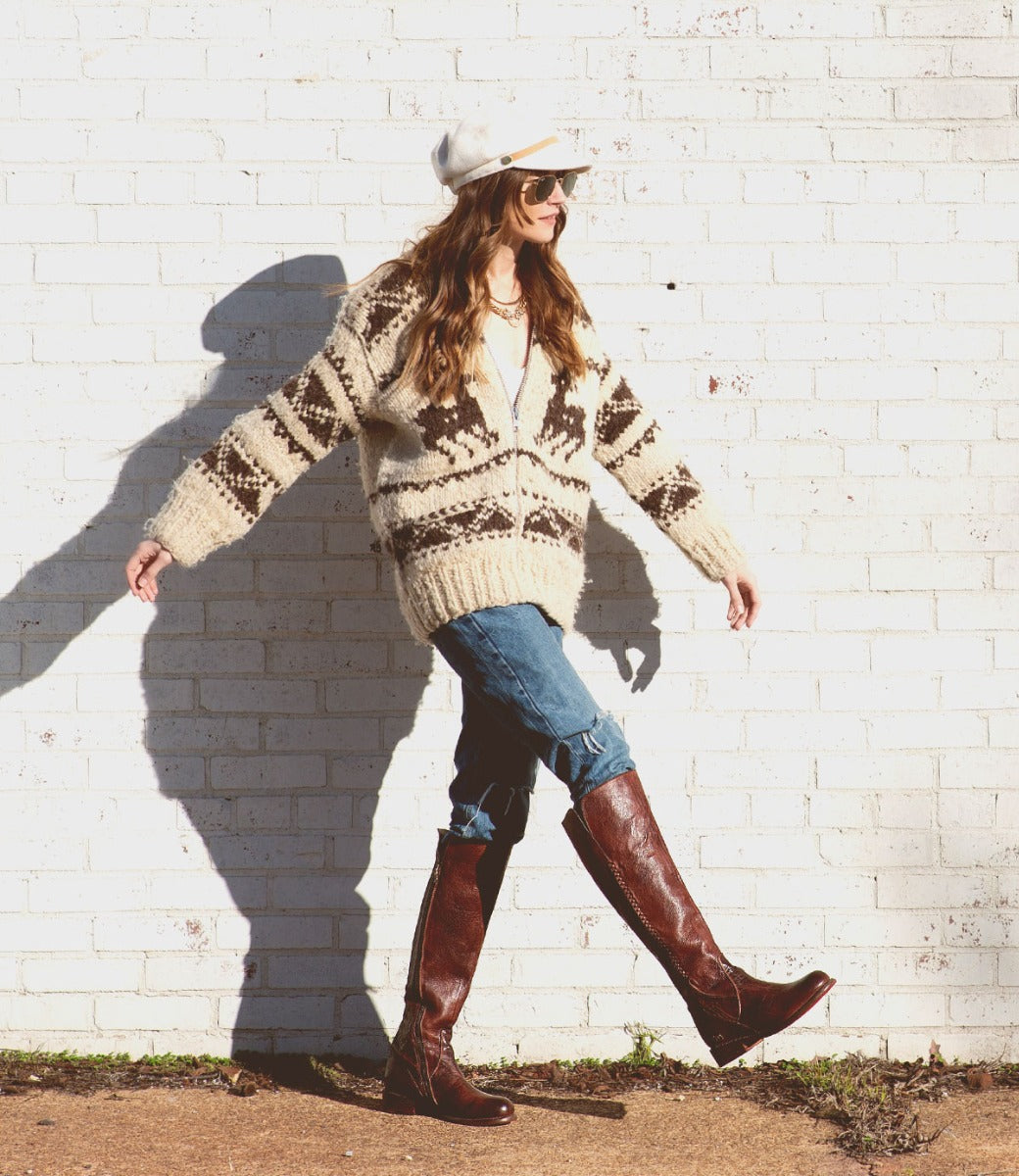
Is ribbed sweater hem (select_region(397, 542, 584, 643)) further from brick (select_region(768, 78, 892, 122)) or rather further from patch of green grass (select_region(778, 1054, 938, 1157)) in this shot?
brick (select_region(768, 78, 892, 122))

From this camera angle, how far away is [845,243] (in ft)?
10.9

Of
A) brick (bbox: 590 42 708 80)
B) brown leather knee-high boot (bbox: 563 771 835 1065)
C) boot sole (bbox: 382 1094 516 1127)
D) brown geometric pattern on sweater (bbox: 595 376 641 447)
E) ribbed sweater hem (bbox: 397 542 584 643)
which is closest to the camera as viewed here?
brown leather knee-high boot (bbox: 563 771 835 1065)

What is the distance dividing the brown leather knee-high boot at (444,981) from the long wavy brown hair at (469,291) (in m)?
1.03

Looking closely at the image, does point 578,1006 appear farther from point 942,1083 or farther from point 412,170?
point 412,170

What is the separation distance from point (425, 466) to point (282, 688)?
0.87m

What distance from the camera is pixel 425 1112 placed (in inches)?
114

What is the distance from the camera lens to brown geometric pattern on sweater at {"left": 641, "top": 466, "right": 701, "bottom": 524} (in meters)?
3.05

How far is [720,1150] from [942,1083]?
0.73 metres

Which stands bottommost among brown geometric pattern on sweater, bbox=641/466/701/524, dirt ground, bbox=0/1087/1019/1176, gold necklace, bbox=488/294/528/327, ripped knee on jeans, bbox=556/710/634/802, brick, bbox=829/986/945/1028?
dirt ground, bbox=0/1087/1019/1176

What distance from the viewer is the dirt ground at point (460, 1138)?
265cm

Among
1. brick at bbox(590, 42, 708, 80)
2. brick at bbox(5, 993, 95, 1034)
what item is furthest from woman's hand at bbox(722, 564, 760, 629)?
brick at bbox(5, 993, 95, 1034)

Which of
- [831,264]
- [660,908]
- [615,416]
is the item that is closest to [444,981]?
[660,908]

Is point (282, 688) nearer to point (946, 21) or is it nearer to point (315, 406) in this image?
point (315, 406)

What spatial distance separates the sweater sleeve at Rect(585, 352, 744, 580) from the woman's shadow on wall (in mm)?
307
